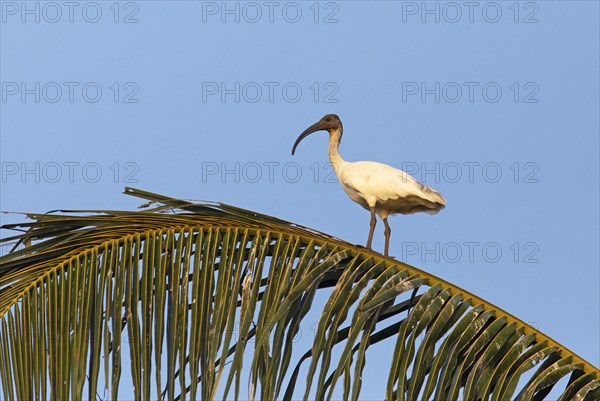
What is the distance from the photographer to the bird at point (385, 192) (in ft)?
26.2

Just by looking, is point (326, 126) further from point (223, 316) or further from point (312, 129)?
point (223, 316)

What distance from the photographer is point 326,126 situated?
9680 mm

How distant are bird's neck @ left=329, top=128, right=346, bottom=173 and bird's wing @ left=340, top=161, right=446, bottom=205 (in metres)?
0.54

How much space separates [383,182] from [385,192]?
A: 0.25ft

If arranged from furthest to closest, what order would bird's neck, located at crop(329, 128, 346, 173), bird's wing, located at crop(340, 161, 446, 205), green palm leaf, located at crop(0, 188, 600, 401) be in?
bird's neck, located at crop(329, 128, 346, 173), bird's wing, located at crop(340, 161, 446, 205), green palm leaf, located at crop(0, 188, 600, 401)

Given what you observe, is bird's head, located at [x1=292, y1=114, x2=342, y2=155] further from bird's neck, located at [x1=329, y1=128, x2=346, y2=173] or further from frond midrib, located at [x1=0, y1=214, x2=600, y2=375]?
frond midrib, located at [x1=0, y1=214, x2=600, y2=375]

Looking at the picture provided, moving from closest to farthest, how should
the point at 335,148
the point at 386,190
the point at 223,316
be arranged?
the point at 223,316 → the point at 386,190 → the point at 335,148

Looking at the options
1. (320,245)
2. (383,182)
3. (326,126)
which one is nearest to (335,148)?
(326,126)

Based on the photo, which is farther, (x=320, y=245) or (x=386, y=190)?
(x=386, y=190)

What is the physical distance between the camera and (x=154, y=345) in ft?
14.6

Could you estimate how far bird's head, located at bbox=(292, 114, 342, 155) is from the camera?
9.62 metres

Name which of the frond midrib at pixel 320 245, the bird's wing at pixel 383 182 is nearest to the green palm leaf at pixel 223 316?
the frond midrib at pixel 320 245

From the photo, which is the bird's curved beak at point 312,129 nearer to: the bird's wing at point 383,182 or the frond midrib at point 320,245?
the bird's wing at point 383,182

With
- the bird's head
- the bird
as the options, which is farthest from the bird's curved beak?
the bird
